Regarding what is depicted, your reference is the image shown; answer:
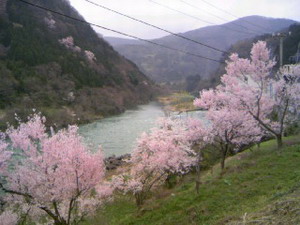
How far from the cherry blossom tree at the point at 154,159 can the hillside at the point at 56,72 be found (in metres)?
36.0

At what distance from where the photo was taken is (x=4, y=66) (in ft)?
220

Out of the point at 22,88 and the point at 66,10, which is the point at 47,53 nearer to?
the point at 22,88

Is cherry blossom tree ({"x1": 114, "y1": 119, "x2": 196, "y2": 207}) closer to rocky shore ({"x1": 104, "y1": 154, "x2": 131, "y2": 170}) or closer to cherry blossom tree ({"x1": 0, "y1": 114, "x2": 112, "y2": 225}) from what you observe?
cherry blossom tree ({"x1": 0, "y1": 114, "x2": 112, "y2": 225})

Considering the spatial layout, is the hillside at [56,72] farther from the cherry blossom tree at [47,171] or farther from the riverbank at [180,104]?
the cherry blossom tree at [47,171]

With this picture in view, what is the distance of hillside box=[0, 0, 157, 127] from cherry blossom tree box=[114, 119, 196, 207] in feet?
118

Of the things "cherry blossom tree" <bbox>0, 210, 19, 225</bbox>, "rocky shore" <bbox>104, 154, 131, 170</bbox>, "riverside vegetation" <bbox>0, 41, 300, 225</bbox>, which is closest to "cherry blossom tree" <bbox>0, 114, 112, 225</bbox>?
"riverside vegetation" <bbox>0, 41, 300, 225</bbox>

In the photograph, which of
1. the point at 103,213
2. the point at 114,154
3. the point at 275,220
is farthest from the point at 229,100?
the point at 114,154

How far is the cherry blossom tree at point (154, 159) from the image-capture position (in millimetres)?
14867

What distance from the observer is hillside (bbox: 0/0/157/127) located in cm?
5991

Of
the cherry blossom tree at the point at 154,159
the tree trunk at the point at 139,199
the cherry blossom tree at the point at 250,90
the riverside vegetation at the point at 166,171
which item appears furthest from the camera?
the cherry blossom tree at the point at 250,90

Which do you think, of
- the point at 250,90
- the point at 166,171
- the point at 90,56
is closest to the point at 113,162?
the point at 166,171

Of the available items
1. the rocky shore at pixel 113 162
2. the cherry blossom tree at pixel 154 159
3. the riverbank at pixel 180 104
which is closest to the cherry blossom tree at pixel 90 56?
the riverbank at pixel 180 104

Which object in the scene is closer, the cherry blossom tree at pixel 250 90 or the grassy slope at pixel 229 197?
the grassy slope at pixel 229 197

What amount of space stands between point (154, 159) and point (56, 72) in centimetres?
6730
